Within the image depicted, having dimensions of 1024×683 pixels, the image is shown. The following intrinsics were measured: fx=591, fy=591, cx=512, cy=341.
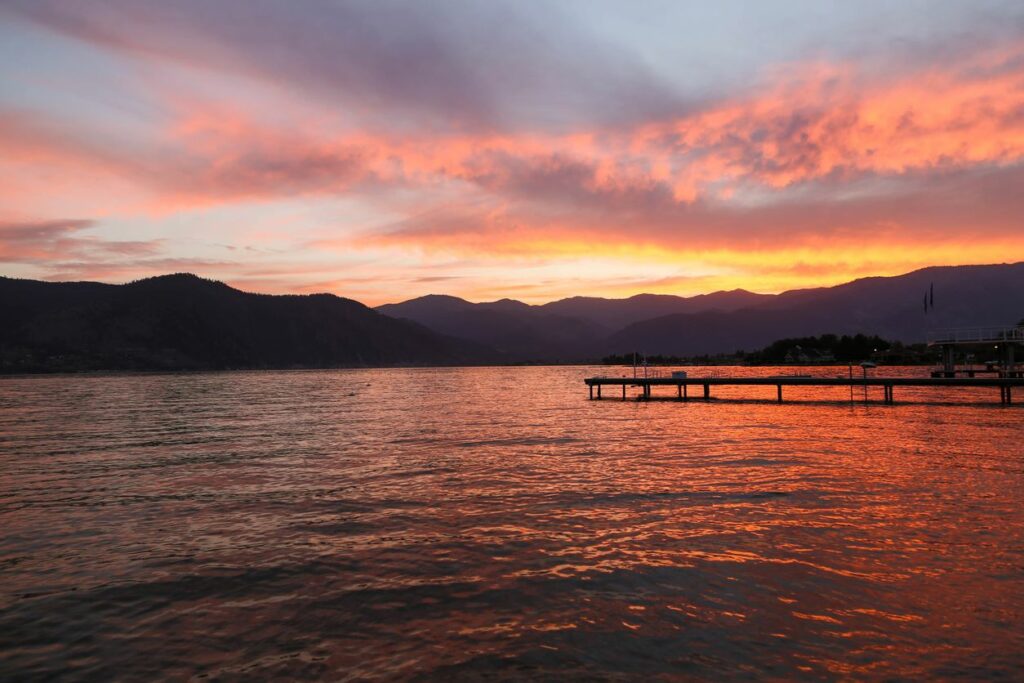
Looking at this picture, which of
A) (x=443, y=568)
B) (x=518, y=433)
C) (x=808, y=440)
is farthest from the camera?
(x=518, y=433)

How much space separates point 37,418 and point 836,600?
68785 millimetres

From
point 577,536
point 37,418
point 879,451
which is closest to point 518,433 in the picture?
point 879,451

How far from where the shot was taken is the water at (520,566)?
889 cm

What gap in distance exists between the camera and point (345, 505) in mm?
19266

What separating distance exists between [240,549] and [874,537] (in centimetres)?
1564

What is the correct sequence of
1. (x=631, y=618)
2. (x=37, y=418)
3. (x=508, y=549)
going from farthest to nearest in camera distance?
1. (x=37, y=418)
2. (x=508, y=549)
3. (x=631, y=618)

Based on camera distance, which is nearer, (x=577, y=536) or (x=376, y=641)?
(x=376, y=641)

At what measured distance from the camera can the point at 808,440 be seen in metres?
34.7

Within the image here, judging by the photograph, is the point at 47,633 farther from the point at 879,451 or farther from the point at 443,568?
the point at 879,451

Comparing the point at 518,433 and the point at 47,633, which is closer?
the point at 47,633

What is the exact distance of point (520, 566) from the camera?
1294 centimetres

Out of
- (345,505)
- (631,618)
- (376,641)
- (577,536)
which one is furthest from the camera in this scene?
(345,505)

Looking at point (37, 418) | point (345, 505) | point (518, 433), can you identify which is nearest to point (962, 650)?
point (345, 505)

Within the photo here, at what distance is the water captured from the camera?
889cm
